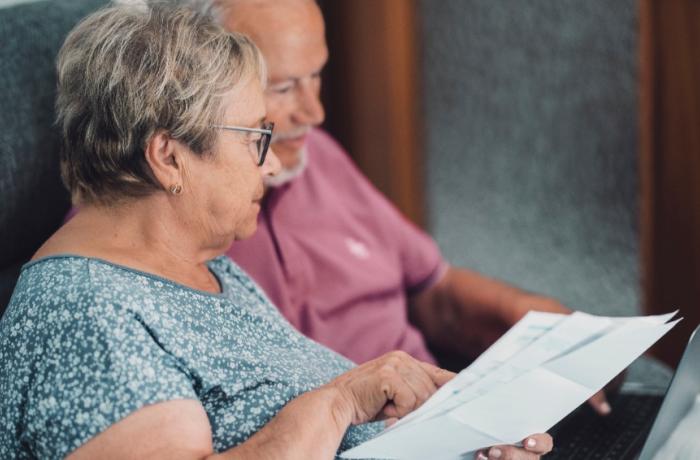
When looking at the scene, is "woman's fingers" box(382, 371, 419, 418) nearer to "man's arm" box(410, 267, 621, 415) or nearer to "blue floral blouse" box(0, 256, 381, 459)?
"blue floral blouse" box(0, 256, 381, 459)

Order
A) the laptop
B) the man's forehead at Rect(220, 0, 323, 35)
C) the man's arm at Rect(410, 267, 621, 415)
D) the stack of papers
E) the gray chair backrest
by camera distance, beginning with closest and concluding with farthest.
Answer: the stack of papers
the laptop
the gray chair backrest
the man's forehead at Rect(220, 0, 323, 35)
the man's arm at Rect(410, 267, 621, 415)

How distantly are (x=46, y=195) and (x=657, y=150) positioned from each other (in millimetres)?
1303

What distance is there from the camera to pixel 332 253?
161cm

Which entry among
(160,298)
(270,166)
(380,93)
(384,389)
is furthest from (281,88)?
(380,93)

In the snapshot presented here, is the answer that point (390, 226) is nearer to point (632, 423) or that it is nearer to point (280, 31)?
point (280, 31)

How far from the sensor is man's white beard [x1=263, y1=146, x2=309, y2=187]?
1.54m

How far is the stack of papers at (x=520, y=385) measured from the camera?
3.07 feet

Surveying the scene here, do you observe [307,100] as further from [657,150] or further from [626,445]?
[657,150]

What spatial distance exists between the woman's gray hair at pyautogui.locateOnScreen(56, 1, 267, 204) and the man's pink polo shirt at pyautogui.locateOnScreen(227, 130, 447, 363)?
41 cm

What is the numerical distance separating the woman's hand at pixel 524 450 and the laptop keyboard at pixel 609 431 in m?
0.29

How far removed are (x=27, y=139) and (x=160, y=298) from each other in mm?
351

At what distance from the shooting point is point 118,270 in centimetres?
107

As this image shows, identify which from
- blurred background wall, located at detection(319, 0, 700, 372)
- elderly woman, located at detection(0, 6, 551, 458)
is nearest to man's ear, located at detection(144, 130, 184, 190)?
elderly woman, located at detection(0, 6, 551, 458)

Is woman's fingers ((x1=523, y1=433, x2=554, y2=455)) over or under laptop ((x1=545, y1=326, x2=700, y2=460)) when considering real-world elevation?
over
